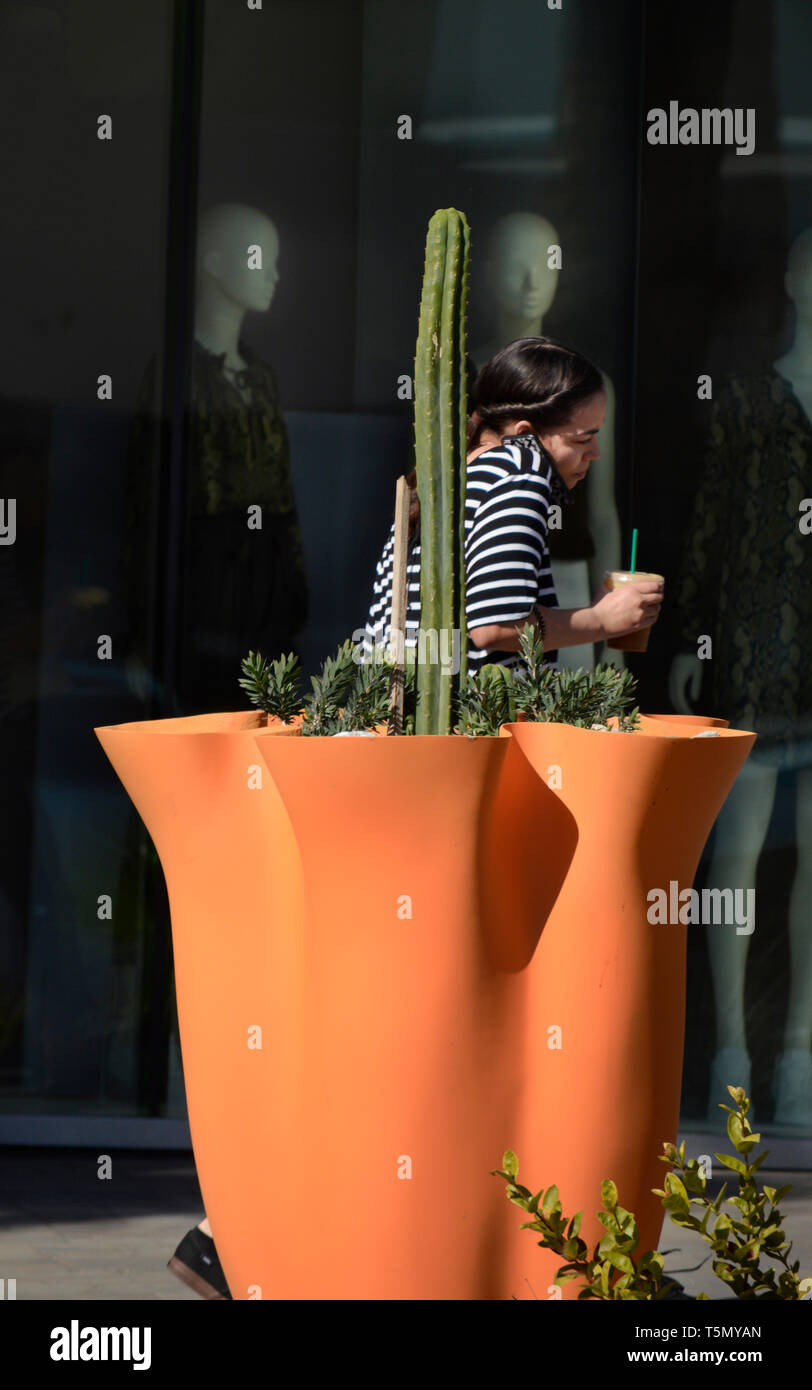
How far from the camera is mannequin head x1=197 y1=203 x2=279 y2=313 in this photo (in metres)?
4.15

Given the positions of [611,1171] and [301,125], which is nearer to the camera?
[611,1171]

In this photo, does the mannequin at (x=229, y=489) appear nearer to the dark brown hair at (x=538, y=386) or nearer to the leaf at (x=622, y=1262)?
the dark brown hair at (x=538, y=386)

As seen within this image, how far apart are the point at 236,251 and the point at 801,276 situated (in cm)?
163

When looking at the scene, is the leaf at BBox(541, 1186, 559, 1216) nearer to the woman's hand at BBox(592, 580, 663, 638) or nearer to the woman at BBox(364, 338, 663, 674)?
the woman at BBox(364, 338, 663, 674)

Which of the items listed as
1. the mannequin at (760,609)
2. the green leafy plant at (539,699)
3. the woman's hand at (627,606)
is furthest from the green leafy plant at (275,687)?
the mannequin at (760,609)

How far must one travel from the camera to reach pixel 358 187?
4.15 meters

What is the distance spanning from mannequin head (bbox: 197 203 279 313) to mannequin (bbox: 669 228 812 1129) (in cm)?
136

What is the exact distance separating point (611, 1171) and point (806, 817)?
2.35m

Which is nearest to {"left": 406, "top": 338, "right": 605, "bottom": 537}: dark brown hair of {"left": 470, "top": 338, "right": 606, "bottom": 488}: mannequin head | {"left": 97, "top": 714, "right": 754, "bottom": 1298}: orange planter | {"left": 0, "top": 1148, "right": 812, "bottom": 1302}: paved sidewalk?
{"left": 470, "top": 338, "right": 606, "bottom": 488}: mannequin head

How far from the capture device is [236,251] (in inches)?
164

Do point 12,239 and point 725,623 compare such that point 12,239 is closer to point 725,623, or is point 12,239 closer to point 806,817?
point 725,623

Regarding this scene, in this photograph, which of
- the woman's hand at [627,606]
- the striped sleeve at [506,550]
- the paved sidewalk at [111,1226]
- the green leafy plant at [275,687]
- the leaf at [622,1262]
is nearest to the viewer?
the leaf at [622,1262]

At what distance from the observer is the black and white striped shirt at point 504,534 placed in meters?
2.37
